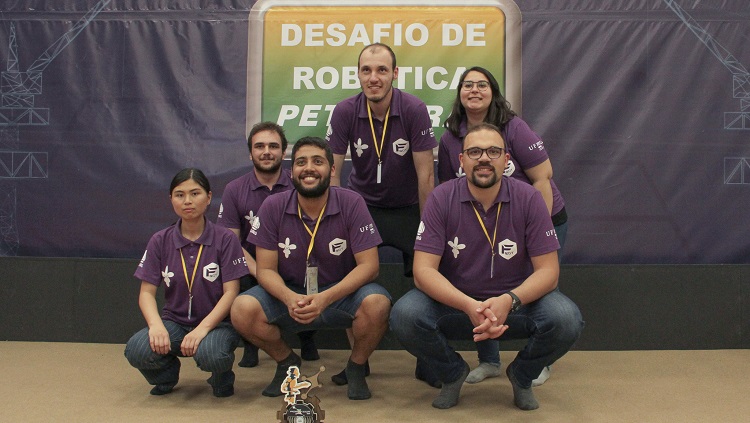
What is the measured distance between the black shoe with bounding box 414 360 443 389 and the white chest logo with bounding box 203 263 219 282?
3.32 feet

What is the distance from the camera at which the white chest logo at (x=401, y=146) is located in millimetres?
3494

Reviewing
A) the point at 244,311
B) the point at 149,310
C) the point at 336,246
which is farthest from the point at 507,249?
the point at 149,310

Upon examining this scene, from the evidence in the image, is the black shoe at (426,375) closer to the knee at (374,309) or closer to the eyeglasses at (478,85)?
the knee at (374,309)

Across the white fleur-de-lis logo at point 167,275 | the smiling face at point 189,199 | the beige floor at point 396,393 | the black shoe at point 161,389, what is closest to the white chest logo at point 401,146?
the smiling face at point 189,199

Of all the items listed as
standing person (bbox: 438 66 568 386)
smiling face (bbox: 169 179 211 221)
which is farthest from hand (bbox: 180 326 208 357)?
standing person (bbox: 438 66 568 386)

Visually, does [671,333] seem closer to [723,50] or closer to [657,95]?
[657,95]

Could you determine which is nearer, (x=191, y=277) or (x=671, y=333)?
(x=191, y=277)

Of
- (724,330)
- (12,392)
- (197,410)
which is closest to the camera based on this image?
(197,410)

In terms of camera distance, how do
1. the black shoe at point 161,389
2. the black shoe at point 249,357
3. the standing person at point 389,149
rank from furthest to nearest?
the black shoe at point 249,357, the standing person at point 389,149, the black shoe at point 161,389

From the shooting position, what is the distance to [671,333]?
415cm

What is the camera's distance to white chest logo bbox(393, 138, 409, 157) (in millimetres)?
3494

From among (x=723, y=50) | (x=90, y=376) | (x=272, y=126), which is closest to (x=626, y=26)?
(x=723, y=50)

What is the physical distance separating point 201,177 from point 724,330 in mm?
2981

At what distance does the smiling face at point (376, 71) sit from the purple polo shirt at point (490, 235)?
0.68 meters
